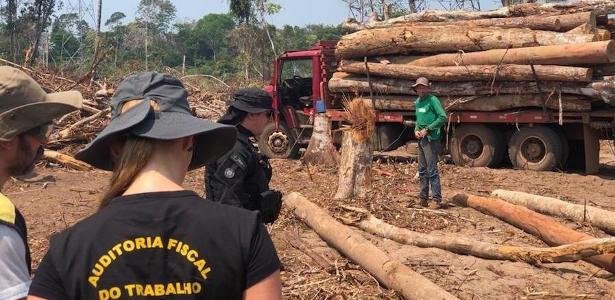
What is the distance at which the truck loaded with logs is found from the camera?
470 inches

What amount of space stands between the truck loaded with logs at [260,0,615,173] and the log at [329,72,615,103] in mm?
20

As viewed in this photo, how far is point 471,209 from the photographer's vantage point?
9062 millimetres

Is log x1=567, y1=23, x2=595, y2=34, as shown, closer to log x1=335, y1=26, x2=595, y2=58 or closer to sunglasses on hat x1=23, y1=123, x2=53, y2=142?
log x1=335, y1=26, x2=595, y2=58

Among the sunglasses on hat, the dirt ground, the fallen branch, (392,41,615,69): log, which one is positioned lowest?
the dirt ground

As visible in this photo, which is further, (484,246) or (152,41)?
(152,41)

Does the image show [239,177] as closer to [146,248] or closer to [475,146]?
[146,248]

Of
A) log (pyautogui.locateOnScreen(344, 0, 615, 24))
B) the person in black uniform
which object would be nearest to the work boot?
the person in black uniform

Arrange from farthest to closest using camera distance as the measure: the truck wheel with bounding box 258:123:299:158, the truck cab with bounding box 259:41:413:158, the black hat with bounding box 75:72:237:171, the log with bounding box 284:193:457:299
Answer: the truck wheel with bounding box 258:123:299:158, the truck cab with bounding box 259:41:413:158, the log with bounding box 284:193:457:299, the black hat with bounding box 75:72:237:171

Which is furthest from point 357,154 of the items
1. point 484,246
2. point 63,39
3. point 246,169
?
point 63,39

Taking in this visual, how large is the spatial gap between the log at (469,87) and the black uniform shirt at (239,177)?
911cm

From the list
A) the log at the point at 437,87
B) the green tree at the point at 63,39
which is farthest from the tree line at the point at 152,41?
the log at the point at 437,87

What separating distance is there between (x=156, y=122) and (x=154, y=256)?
0.36 meters

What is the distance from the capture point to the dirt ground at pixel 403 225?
221 inches

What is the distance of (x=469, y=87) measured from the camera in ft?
43.0
